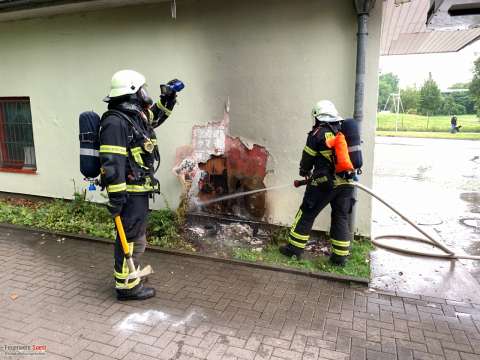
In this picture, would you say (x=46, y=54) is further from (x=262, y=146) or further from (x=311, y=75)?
(x=311, y=75)

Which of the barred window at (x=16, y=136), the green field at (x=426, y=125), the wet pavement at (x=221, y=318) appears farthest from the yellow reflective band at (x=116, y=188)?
the green field at (x=426, y=125)

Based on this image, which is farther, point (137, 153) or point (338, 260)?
point (338, 260)

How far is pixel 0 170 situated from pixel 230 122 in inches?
210

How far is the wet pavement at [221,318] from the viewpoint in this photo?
312 cm

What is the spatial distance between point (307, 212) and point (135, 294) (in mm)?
2267

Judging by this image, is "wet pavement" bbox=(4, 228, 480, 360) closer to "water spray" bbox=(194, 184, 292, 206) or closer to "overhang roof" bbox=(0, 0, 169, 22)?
"water spray" bbox=(194, 184, 292, 206)

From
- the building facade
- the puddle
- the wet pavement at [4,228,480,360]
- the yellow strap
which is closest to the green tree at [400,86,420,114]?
the puddle

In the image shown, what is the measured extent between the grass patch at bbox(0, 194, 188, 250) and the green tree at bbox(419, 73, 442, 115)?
140 ft

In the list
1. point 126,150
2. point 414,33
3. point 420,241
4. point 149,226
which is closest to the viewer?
point 126,150

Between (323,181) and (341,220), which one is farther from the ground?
(323,181)

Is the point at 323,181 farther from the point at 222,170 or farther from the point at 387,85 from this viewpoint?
the point at 387,85

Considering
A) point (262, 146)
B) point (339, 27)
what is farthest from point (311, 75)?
point (262, 146)

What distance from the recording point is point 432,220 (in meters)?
6.55

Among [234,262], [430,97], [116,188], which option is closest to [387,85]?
[430,97]
